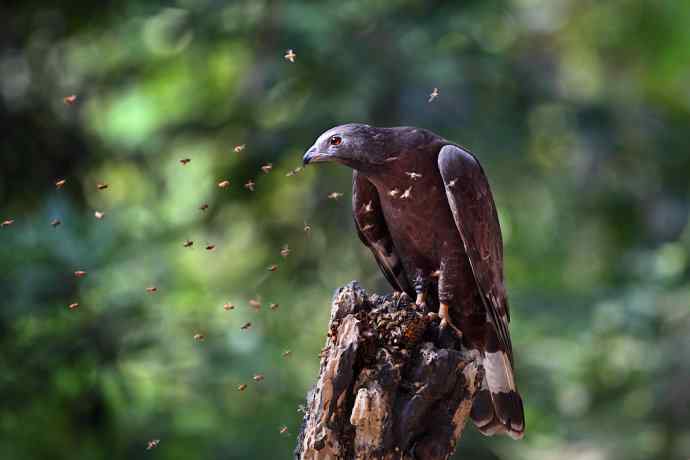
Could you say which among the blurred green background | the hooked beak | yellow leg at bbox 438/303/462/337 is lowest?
the blurred green background

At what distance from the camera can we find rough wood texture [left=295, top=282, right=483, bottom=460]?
3.83m

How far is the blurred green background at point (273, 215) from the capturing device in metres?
7.82

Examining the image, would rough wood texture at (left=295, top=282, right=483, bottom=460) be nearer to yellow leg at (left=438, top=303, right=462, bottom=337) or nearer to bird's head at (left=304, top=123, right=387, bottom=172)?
yellow leg at (left=438, top=303, right=462, bottom=337)

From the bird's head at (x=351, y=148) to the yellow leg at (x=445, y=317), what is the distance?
67 centimetres

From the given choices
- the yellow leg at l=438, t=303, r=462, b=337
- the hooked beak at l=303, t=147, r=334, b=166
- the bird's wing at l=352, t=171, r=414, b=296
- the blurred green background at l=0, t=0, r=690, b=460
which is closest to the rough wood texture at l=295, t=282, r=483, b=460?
the yellow leg at l=438, t=303, r=462, b=337

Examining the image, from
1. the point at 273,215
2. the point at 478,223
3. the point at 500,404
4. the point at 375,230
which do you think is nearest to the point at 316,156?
the point at 375,230

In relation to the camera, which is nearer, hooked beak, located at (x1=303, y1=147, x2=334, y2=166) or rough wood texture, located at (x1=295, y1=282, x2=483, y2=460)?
rough wood texture, located at (x1=295, y1=282, x2=483, y2=460)

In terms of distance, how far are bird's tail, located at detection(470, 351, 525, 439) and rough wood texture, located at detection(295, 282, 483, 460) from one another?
32.9 inches

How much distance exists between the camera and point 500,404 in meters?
4.89

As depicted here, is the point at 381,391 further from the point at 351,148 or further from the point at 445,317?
the point at 351,148

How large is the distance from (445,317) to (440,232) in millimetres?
415

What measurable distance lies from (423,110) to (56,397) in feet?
12.0

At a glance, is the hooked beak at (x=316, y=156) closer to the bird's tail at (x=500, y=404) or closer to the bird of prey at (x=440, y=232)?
the bird of prey at (x=440, y=232)

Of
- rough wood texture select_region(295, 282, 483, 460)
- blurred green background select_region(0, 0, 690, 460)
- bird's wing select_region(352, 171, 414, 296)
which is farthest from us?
blurred green background select_region(0, 0, 690, 460)
